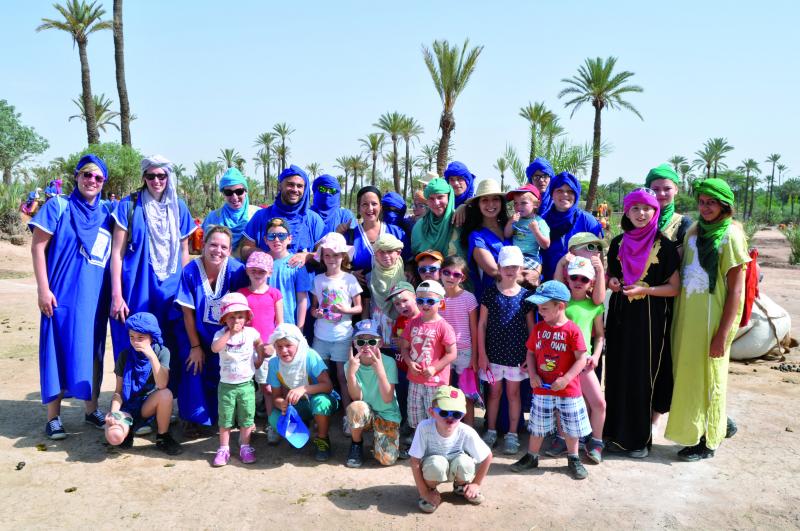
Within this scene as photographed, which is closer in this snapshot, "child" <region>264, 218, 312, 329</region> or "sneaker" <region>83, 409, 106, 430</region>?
"child" <region>264, 218, 312, 329</region>

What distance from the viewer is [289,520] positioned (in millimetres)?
3506

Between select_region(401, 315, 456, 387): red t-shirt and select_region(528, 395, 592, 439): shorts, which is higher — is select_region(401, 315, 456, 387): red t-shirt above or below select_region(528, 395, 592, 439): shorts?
above

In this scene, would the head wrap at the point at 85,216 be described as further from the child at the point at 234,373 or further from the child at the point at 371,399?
the child at the point at 371,399

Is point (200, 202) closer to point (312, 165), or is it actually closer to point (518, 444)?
point (312, 165)

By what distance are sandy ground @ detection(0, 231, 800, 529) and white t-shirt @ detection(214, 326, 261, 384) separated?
66 cm

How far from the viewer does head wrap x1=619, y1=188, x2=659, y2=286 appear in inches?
170

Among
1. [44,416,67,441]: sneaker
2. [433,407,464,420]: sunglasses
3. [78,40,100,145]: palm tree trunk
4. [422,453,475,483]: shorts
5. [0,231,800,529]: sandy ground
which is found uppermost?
[78,40,100,145]: palm tree trunk

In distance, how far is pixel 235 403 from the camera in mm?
4352

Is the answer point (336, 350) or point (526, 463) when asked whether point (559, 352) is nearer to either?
point (526, 463)

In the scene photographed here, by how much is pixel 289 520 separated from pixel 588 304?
261 centimetres

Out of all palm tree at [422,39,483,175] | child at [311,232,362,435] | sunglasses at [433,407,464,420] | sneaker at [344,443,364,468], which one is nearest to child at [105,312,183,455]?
child at [311,232,362,435]

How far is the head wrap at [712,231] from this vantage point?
4.18 metres

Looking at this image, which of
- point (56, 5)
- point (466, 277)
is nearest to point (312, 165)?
point (56, 5)

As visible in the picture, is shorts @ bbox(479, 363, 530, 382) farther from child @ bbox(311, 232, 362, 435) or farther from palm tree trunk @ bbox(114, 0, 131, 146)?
palm tree trunk @ bbox(114, 0, 131, 146)
